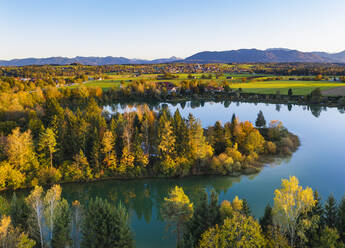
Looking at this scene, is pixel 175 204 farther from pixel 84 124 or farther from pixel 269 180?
pixel 84 124

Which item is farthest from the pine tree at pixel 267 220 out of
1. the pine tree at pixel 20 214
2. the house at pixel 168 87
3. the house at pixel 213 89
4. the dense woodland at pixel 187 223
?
the house at pixel 213 89

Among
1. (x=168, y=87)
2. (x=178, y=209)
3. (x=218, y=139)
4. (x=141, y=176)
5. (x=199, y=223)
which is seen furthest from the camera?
(x=168, y=87)

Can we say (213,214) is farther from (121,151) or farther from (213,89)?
(213,89)

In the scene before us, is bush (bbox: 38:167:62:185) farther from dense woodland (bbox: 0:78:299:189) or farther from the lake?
the lake

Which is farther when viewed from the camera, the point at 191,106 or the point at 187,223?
the point at 191,106

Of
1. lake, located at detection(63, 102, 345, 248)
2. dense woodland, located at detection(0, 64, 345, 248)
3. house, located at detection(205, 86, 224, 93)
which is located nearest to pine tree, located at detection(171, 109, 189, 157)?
dense woodland, located at detection(0, 64, 345, 248)

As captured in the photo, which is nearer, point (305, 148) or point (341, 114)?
point (305, 148)

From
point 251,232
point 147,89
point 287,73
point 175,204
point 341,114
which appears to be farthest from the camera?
point 287,73

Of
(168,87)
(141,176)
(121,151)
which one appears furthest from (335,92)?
(121,151)

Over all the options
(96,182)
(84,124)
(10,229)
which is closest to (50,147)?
(84,124)
